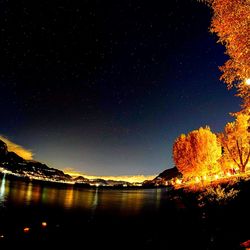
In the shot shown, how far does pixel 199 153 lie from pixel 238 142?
7.77 m

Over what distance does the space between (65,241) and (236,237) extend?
10.8 metres

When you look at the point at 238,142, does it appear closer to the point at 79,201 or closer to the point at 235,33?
the point at 79,201

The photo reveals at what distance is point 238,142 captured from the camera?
51406 mm

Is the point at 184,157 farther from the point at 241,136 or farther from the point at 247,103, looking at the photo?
the point at 247,103

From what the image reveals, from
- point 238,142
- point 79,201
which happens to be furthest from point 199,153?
point 79,201

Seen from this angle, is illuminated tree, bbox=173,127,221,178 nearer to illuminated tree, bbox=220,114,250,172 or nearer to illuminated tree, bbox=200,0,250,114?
illuminated tree, bbox=220,114,250,172

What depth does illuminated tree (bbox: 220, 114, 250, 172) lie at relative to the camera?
1941 inches

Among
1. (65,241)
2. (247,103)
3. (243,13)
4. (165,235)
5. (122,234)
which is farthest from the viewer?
(122,234)

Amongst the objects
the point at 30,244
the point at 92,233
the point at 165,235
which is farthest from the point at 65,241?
the point at 165,235

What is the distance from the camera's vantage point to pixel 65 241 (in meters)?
17.4

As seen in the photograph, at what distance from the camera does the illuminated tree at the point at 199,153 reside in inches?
2105

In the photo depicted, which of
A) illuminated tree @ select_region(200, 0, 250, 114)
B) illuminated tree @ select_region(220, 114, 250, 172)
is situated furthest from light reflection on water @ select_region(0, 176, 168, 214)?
illuminated tree @ select_region(200, 0, 250, 114)

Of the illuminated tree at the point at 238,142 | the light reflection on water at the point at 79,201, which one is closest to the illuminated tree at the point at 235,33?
the light reflection on water at the point at 79,201

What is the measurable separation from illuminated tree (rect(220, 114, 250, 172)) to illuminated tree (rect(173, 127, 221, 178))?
84.0 inches
